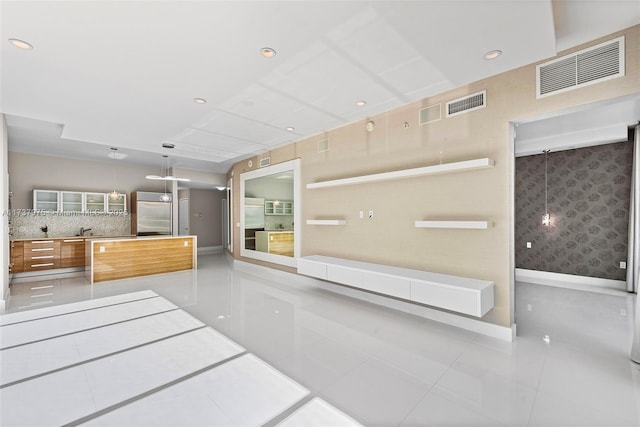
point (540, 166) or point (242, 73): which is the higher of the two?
point (242, 73)

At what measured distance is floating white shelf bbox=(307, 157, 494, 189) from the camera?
308 cm

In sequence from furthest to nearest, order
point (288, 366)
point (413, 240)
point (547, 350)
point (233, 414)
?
point (413, 240) < point (547, 350) < point (288, 366) < point (233, 414)

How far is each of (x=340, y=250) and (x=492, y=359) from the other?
2.72 metres

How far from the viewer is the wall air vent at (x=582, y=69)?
8.11ft

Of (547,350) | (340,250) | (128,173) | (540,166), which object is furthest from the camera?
(128,173)

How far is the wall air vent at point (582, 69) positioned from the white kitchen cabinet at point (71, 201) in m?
9.75

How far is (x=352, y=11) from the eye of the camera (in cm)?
204

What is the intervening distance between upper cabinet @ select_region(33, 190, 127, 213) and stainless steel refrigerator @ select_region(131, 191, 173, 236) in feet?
1.52

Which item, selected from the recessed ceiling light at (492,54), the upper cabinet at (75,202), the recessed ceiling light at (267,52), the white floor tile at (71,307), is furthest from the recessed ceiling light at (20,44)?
the upper cabinet at (75,202)

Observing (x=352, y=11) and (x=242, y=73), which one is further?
(x=242, y=73)

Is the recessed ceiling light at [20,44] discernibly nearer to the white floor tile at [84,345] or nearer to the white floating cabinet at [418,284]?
the white floor tile at [84,345]

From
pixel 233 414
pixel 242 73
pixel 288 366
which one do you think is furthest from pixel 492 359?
pixel 242 73

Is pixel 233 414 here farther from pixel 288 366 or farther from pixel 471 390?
pixel 471 390

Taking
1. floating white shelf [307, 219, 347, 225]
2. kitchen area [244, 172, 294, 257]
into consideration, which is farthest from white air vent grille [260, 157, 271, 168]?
floating white shelf [307, 219, 347, 225]
